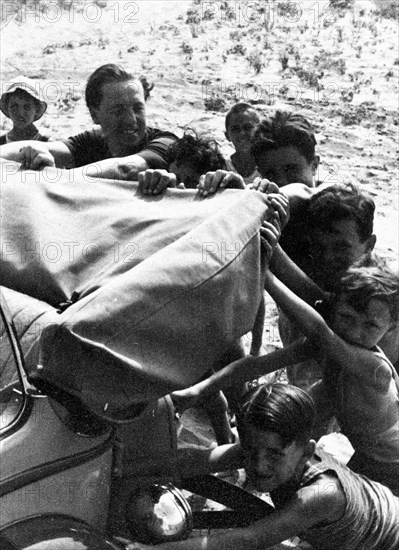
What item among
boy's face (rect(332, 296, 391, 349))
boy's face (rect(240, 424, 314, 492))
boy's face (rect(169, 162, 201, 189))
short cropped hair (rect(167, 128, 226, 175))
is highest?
short cropped hair (rect(167, 128, 226, 175))

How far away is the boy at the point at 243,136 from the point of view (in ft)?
17.7

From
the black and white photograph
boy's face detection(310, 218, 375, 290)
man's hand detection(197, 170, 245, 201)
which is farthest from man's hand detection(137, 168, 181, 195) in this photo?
boy's face detection(310, 218, 375, 290)

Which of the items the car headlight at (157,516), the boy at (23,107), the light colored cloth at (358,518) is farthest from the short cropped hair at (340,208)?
the boy at (23,107)

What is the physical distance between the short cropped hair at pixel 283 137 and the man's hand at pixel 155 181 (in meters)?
1.06

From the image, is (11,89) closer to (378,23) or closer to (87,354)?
(87,354)

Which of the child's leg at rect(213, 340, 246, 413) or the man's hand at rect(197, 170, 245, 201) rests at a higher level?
the man's hand at rect(197, 170, 245, 201)

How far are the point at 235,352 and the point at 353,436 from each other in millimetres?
611

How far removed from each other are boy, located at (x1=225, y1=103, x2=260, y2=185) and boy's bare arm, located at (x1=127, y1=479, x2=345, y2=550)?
2.29 meters

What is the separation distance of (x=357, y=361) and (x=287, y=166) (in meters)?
1.15

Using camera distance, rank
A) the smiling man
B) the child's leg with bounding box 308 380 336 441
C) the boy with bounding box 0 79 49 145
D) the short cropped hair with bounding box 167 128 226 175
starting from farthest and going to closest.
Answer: the boy with bounding box 0 79 49 145
the smiling man
the short cropped hair with bounding box 167 128 226 175
the child's leg with bounding box 308 380 336 441

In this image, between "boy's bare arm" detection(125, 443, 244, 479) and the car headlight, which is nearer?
the car headlight

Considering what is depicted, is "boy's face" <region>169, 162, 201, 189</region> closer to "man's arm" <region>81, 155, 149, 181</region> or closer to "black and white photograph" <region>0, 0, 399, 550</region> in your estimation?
"black and white photograph" <region>0, 0, 399, 550</region>

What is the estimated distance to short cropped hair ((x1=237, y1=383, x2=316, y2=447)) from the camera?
129 inches

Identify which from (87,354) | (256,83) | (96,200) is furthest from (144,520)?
(256,83)
